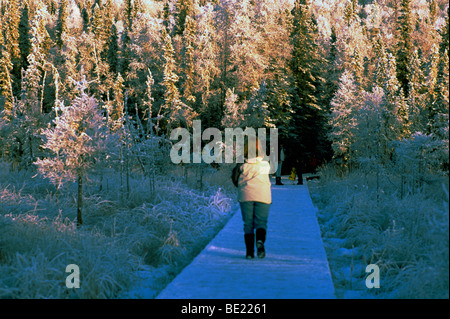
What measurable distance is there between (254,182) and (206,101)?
90.9 ft

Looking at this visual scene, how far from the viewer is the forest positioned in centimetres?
1038

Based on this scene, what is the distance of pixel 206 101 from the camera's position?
34.3 metres

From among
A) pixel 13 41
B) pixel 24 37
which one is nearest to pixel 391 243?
pixel 13 41

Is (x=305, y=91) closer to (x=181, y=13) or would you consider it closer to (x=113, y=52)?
(x=181, y=13)

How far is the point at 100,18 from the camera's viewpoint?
175 feet

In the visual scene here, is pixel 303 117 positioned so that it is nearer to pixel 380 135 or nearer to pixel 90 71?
pixel 380 135

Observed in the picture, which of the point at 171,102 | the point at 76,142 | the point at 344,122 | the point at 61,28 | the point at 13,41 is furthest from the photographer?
the point at 61,28

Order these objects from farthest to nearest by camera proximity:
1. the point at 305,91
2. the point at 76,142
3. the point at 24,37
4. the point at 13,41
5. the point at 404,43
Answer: the point at 24,37
the point at 13,41
the point at 404,43
the point at 305,91
the point at 76,142

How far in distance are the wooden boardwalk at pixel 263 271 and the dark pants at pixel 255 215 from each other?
17.6 inches

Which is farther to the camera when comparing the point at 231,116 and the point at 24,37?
the point at 24,37

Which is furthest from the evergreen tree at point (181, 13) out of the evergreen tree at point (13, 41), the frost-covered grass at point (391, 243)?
the frost-covered grass at point (391, 243)
